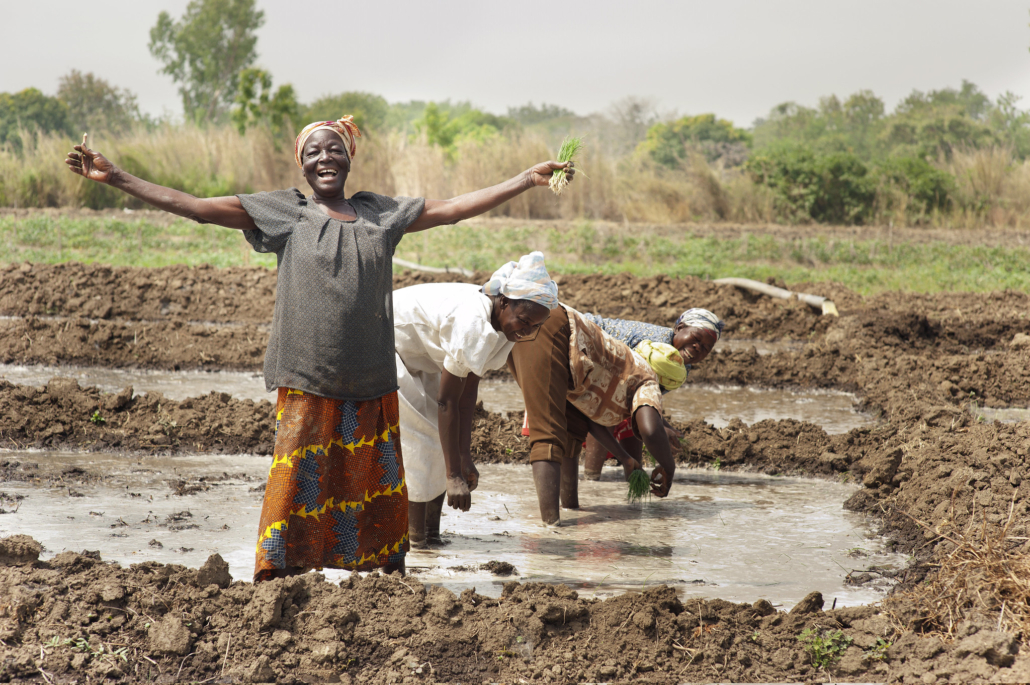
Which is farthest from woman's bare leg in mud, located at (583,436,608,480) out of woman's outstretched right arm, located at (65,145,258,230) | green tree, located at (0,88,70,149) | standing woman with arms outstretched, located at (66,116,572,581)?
green tree, located at (0,88,70,149)

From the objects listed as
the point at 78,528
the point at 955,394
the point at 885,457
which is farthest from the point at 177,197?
the point at 955,394

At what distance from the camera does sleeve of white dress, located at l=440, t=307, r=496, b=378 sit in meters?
3.86

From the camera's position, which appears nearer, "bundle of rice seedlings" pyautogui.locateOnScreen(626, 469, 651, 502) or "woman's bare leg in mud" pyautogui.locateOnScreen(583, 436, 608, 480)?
"bundle of rice seedlings" pyautogui.locateOnScreen(626, 469, 651, 502)

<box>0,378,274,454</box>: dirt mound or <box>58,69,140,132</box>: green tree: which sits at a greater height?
<box>58,69,140,132</box>: green tree

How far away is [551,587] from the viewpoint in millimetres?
3484

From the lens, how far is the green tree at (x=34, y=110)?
48.8 meters

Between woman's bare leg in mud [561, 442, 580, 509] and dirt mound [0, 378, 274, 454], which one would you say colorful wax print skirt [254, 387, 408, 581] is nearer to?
woman's bare leg in mud [561, 442, 580, 509]

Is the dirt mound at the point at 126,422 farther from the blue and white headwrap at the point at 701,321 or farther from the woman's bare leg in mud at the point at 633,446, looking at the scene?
the blue and white headwrap at the point at 701,321

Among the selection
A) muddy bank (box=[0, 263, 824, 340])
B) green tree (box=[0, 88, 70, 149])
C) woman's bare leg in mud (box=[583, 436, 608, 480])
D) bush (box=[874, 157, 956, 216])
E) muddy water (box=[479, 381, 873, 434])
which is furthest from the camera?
green tree (box=[0, 88, 70, 149])

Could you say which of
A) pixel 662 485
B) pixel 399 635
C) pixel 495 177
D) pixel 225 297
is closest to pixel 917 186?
pixel 495 177

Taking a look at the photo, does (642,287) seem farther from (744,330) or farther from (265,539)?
(265,539)

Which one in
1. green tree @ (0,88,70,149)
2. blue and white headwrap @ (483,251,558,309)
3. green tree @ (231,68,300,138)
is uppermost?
green tree @ (0,88,70,149)

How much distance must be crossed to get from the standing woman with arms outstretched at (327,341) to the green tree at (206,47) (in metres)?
50.9

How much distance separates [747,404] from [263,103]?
→ 2254 centimetres
